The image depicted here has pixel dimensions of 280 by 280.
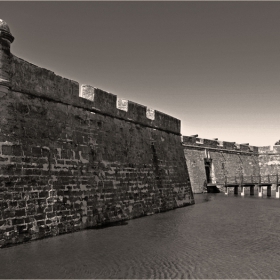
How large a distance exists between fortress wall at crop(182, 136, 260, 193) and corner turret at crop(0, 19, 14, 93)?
21.3m

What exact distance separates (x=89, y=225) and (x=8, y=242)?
2.88m

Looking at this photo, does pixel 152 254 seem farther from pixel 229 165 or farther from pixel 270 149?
pixel 270 149

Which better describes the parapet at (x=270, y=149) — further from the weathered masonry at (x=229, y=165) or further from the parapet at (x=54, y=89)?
the parapet at (x=54, y=89)

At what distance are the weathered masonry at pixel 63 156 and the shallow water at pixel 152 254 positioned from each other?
2.05 feet

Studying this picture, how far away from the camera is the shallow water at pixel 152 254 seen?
576 cm

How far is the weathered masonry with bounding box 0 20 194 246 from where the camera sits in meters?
7.79

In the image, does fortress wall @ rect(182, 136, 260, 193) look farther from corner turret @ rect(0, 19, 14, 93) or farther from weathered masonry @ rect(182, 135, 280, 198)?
corner turret @ rect(0, 19, 14, 93)

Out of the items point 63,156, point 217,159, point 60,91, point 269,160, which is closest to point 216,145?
point 217,159

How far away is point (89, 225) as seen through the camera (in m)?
9.76

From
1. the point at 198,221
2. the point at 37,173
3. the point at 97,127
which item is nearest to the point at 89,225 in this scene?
the point at 37,173

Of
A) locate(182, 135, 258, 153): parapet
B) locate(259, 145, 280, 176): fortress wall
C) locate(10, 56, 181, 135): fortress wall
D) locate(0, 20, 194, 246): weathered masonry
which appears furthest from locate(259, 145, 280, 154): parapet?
locate(10, 56, 181, 135): fortress wall

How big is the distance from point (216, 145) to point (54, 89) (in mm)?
24585

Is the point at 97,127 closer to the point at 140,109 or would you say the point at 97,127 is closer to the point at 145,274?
the point at 140,109

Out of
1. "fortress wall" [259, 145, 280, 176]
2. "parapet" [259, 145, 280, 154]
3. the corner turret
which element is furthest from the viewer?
"parapet" [259, 145, 280, 154]
